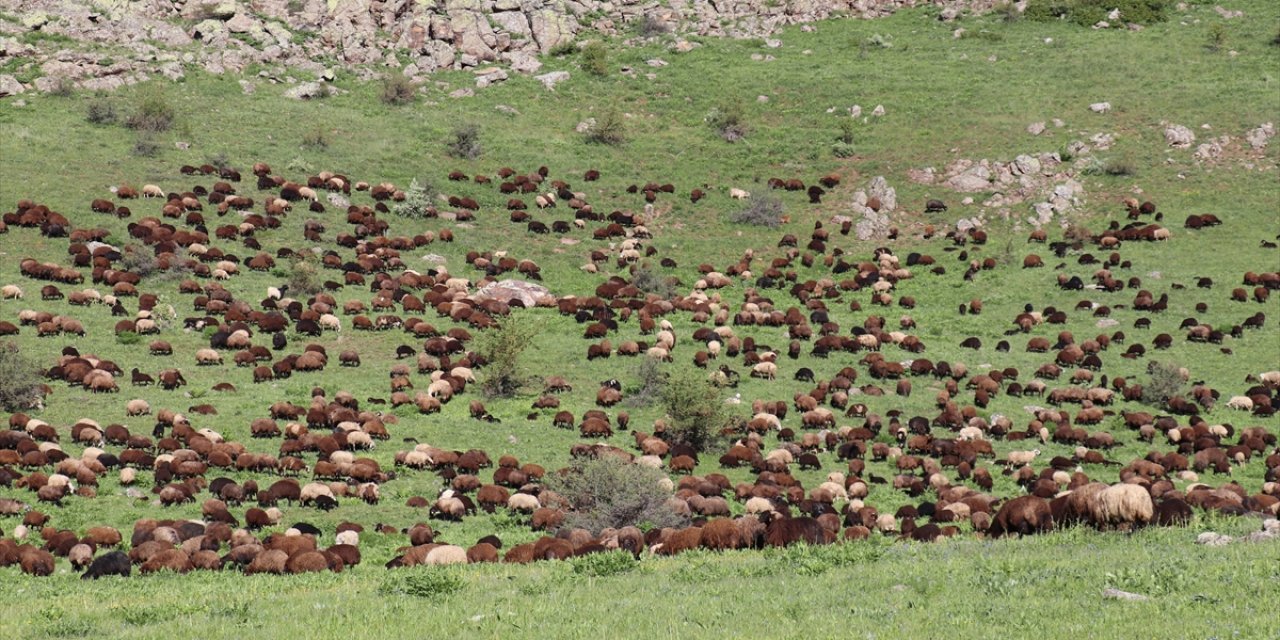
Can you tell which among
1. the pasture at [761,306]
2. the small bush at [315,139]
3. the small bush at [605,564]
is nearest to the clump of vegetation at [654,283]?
the pasture at [761,306]

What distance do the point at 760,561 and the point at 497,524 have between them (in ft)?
30.7

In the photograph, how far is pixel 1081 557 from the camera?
1336cm

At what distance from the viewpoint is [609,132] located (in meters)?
59.7

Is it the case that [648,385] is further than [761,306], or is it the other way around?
[761,306]

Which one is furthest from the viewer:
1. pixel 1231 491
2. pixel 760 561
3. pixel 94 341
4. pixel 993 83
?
pixel 993 83

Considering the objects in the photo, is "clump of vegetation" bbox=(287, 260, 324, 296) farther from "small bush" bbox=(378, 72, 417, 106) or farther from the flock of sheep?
"small bush" bbox=(378, 72, 417, 106)

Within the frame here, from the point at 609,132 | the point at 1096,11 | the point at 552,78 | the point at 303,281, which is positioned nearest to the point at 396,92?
the point at 552,78

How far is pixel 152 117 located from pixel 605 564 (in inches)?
1780

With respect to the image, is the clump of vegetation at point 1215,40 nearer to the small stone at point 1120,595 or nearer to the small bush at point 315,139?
the small bush at point 315,139

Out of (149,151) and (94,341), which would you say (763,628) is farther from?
(149,151)

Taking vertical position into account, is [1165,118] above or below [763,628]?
below

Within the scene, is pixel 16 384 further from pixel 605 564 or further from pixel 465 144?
pixel 465 144

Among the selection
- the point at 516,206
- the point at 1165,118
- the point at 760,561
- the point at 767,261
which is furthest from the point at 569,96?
the point at 760,561

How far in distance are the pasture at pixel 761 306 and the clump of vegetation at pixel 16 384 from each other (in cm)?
87
